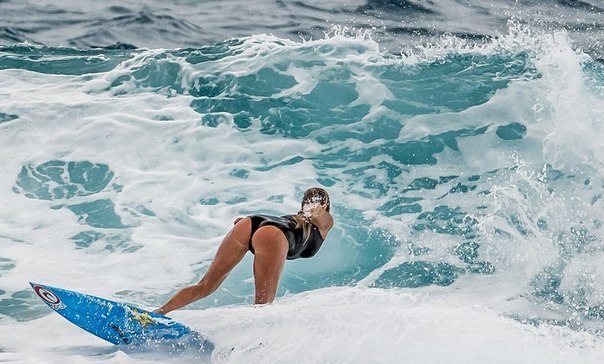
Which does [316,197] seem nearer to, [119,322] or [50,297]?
[119,322]

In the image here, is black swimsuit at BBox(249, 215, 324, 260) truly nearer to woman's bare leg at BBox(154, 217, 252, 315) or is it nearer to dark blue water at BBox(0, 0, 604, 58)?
woman's bare leg at BBox(154, 217, 252, 315)

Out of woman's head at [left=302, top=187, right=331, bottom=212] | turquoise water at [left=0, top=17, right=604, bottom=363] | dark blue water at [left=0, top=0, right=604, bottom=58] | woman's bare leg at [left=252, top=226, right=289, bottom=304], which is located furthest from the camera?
dark blue water at [left=0, top=0, right=604, bottom=58]

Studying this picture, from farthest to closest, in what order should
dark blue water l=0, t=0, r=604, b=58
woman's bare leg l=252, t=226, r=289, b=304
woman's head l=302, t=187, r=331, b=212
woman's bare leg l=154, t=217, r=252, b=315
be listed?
dark blue water l=0, t=0, r=604, b=58, woman's head l=302, t=187, r=331, b=212, woman's bare leg l=154, t=217, r=252, b=315, woman's bare leg l=252, t=226, r=289, b=304

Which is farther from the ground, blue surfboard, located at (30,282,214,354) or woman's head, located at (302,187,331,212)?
woman's head, located at (302,187,331,212)

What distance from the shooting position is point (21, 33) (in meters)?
15.1

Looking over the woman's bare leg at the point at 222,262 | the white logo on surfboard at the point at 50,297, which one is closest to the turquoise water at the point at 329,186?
the woman's bare leg at the point at 222,262

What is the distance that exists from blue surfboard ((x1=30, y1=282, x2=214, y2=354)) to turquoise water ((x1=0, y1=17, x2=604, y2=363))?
0.19 m

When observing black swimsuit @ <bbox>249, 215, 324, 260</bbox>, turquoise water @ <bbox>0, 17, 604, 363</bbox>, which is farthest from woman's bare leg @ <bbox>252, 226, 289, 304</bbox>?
turquoise water @ <bbox>0, 17, 604, 363</bbox>

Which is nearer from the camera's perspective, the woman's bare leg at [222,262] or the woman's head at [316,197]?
the woman's bare leg at [222,262]

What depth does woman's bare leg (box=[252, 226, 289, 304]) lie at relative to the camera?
670 centimetres

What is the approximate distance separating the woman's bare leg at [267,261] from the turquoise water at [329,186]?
0.26 m

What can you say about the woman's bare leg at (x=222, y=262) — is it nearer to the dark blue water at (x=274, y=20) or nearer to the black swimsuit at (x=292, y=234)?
the black swimsuit at (x=292, y=234)

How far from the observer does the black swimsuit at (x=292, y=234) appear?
681cm

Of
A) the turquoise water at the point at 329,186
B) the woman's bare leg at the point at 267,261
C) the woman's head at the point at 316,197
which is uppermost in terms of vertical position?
the woman's head at the point at 316,197
